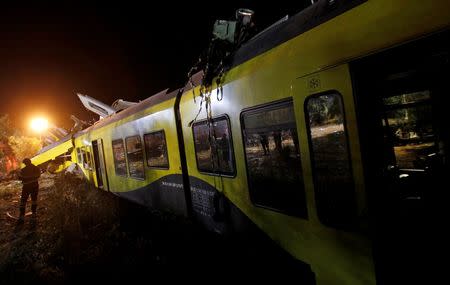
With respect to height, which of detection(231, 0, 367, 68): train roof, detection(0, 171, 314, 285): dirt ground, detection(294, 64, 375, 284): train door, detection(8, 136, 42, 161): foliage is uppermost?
detection(8, 136, 42, 161): foliage

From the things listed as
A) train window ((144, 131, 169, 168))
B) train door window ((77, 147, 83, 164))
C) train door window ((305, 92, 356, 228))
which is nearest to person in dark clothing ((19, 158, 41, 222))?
train door window ((77, 147, 83, 164))

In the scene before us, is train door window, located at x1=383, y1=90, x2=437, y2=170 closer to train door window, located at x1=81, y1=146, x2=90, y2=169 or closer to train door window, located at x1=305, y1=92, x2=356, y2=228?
train door window, located at x1=305, y1=92, x2=356, y2=228

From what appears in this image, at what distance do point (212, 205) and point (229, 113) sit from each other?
1535 mm

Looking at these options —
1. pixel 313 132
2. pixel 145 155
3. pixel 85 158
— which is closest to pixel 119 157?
pixel 145 155

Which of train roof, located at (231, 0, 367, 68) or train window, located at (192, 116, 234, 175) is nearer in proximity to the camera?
train roof, located at (231, 0, 367, 68)

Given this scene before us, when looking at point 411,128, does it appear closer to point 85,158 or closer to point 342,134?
point 342,134

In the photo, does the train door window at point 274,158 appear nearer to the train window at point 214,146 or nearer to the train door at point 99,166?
the train window at point 214,146

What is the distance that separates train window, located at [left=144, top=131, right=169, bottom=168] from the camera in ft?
19.8

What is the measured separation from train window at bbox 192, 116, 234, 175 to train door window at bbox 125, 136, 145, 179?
2.71m

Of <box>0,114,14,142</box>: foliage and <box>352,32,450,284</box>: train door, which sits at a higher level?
<box>0,114,14,142</box>: foliage

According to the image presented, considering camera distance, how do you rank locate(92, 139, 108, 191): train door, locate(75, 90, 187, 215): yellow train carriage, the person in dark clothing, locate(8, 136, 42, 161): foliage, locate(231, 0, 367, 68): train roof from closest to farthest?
locate(231, 0, 367, 68): train roof, locate(75, 90, 187, 215): yellow train carriage, the person in dark clothing, locate(92, 139, 108, 191): train door, locate(8, 136, 42, 161): foliage

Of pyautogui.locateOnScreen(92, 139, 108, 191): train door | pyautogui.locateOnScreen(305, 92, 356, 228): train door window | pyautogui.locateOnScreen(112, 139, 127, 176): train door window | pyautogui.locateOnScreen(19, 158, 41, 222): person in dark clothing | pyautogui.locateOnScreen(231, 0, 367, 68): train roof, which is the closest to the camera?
pyautogui.locateOnScreen(305, 92, 356, 228): train door window

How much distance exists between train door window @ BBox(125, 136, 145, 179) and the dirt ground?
119 cm

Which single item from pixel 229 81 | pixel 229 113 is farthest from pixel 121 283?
pixel 229 81
